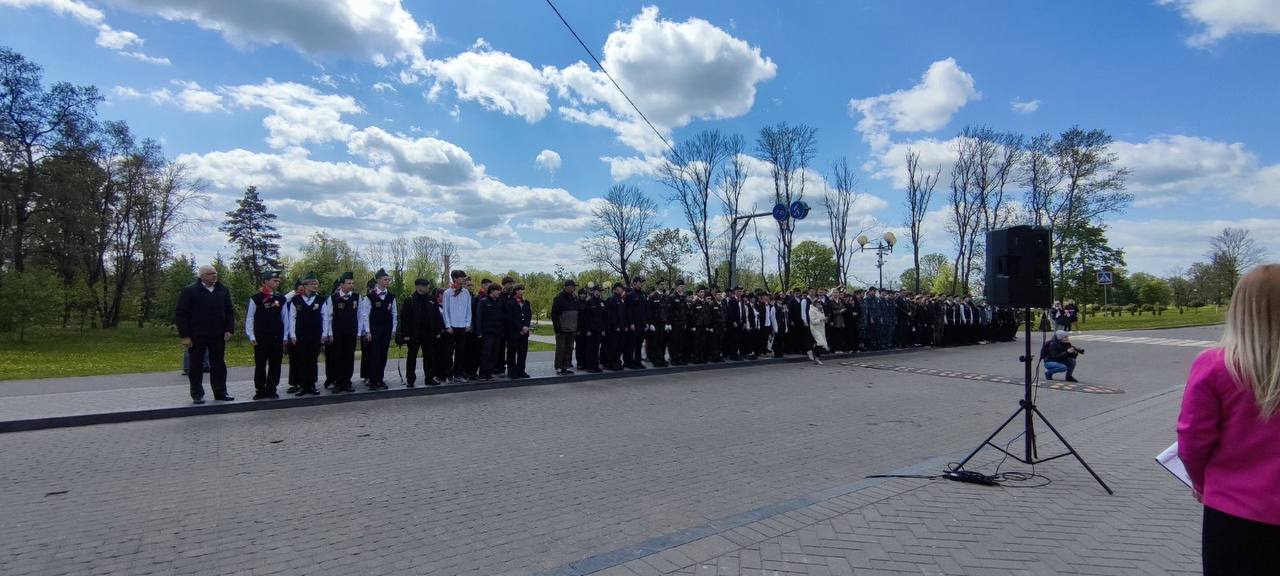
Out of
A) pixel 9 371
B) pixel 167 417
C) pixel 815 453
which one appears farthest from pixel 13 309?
pixel 815 453

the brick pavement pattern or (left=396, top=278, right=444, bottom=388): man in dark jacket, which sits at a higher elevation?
(left=396, top=278, right=444, bottom=388): man in dark jacket

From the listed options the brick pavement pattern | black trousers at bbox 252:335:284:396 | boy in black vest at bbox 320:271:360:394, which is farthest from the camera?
boy in black vest at bbox 320:271:360:394

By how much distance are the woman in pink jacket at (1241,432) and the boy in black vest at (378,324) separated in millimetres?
11086

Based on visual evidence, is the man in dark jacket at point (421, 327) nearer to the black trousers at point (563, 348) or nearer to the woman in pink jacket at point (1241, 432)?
the black trousers at point (563, 348)

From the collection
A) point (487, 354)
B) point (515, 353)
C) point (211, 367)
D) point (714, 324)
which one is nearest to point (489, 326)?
point (487, 354)

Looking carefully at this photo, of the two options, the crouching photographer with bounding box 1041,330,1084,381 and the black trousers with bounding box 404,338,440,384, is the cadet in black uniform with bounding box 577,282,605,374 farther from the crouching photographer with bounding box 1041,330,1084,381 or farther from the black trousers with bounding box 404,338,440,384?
the crouching photographer with bounding box 1041,330,1084,381

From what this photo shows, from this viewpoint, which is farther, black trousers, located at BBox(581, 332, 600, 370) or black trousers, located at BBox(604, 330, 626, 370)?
black trousers, located at BBox(604, 330, 626, 370)

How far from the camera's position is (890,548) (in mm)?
3975

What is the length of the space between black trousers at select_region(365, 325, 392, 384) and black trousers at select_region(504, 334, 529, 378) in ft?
7.92

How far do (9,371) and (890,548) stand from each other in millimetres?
20037

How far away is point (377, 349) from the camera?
11.1m

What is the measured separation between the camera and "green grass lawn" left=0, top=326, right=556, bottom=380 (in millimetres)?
14781

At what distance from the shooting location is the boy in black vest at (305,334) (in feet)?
33.9

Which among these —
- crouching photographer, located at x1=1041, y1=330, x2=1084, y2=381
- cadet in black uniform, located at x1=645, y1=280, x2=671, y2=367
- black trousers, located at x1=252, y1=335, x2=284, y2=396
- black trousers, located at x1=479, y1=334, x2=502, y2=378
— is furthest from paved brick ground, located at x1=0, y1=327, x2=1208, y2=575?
cadet in black uniform, located at x1=645, y1=280, x2=671, y2=367
